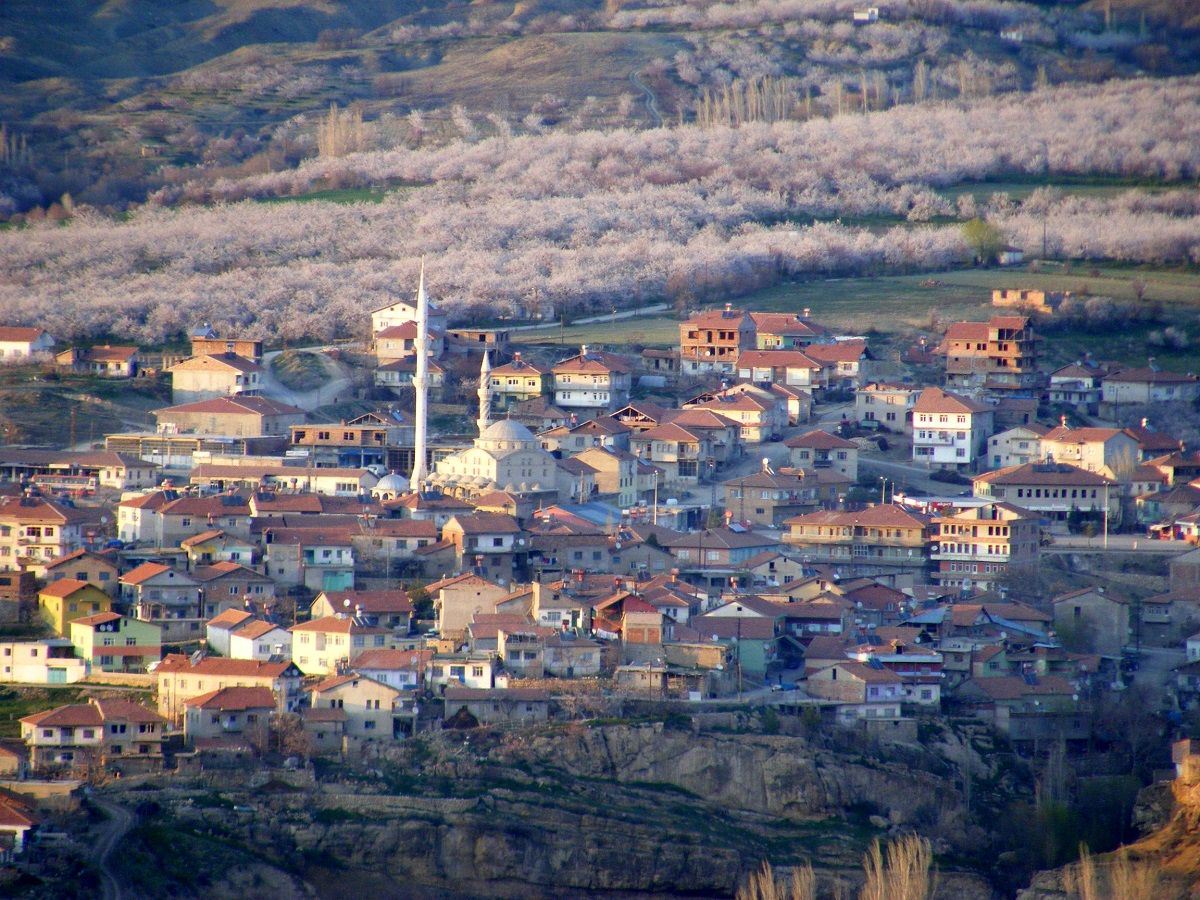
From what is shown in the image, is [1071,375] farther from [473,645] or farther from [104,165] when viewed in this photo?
[104,165]

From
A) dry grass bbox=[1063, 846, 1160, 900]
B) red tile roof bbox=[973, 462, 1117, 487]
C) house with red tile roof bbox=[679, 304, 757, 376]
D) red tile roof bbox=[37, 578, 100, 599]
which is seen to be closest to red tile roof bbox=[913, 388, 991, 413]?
red tile roof bbox=[973, 462, 1117, 487]

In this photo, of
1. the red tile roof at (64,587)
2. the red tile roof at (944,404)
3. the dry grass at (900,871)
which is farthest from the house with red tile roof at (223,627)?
the red tile roof at (944,404)

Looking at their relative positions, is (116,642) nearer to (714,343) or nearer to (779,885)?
(779,885)

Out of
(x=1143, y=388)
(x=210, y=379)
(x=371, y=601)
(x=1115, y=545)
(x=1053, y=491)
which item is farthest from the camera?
(x=1143, y=388)

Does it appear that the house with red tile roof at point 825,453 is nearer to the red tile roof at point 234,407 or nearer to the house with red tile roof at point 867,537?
the house with red tile roof at point 867,537

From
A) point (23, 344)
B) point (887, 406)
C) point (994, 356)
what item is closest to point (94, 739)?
point (887, 406)

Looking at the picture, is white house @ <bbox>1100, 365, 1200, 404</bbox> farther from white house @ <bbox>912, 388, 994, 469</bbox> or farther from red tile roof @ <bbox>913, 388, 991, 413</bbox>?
white house @ <bbox>912, 388, 994, 469</bbox>

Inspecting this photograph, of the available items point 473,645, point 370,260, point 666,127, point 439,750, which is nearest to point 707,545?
point 473,645
